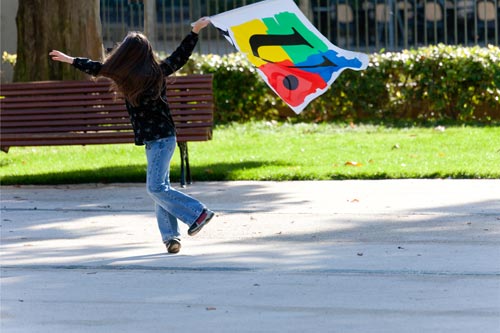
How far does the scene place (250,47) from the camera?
872 cm

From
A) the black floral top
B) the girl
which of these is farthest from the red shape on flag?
the black floral top

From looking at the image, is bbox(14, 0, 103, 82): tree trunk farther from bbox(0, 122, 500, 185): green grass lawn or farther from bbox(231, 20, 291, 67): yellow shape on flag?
bbox(231, 20, 291, 67): yellow shape on flag

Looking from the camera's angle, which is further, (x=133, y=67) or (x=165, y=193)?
(x=165, y=193)

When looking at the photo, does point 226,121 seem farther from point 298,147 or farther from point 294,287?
point 294,287

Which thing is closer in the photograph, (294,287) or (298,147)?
(294,287)

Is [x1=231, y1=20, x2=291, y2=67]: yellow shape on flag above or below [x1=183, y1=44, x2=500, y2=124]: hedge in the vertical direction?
above

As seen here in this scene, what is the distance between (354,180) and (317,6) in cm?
775

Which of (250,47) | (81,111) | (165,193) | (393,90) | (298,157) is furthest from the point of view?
(393,90)

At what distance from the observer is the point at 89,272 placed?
6.71 metres

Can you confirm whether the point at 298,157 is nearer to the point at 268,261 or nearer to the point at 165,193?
the point at 165,193

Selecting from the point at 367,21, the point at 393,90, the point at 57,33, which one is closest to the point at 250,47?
the point at 57,33

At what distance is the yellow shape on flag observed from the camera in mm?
8680

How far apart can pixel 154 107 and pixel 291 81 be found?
191cm

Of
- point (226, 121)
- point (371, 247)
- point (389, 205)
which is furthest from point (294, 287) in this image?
point (226, 121)
